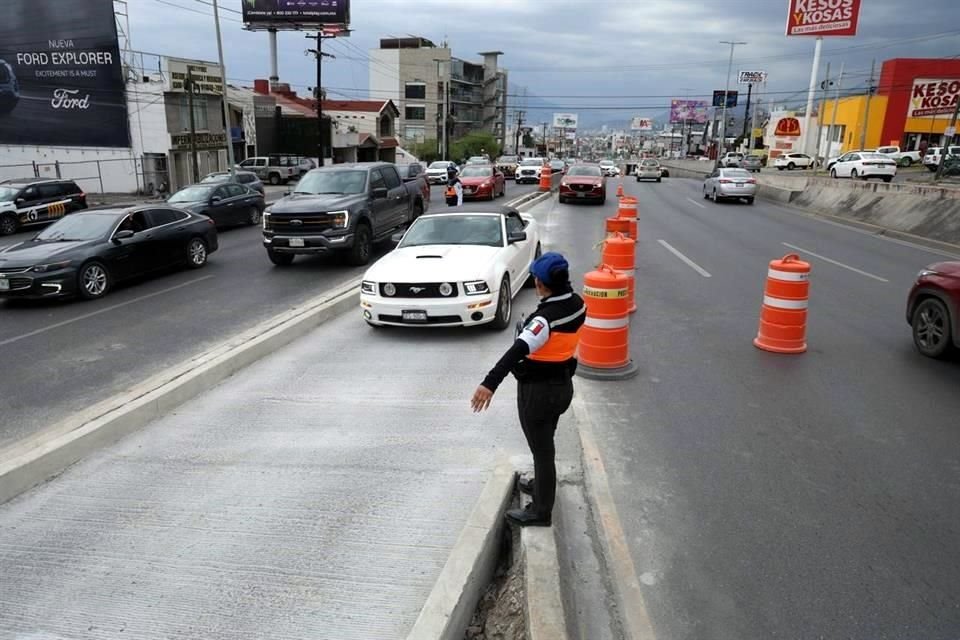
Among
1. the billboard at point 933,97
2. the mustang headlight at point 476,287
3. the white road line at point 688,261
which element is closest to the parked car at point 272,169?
the white road line at point 688,261

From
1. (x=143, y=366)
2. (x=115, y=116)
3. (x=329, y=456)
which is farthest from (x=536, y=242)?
(x=115, y=116)

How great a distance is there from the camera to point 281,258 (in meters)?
14.7

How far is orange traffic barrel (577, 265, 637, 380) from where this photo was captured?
6855 millimetres

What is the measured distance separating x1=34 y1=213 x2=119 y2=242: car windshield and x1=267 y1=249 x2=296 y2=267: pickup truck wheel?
3046 mm

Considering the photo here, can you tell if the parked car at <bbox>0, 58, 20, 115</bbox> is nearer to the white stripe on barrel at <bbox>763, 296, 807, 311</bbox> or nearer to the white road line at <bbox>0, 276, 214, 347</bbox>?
the white road line at <bbox>0, 276, 214, 347</bbox>

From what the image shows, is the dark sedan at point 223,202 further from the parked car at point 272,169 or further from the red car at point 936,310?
the parked car at point 272,169

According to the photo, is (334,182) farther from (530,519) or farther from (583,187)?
(583,187)

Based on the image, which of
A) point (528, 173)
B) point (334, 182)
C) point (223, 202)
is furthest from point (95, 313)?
point (528, 173)

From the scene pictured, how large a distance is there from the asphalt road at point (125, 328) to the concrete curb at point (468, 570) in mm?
4265

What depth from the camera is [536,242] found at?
11969mm

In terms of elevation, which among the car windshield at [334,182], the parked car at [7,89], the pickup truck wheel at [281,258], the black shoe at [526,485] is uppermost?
the parked car at [7,89]

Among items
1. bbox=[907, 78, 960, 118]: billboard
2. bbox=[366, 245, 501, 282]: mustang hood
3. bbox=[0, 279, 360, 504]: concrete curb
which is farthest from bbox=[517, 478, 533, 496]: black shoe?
bbox=[907, 78, 960, 118]: billboard

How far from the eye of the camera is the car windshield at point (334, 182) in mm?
14750

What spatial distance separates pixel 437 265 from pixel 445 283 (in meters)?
0.45
